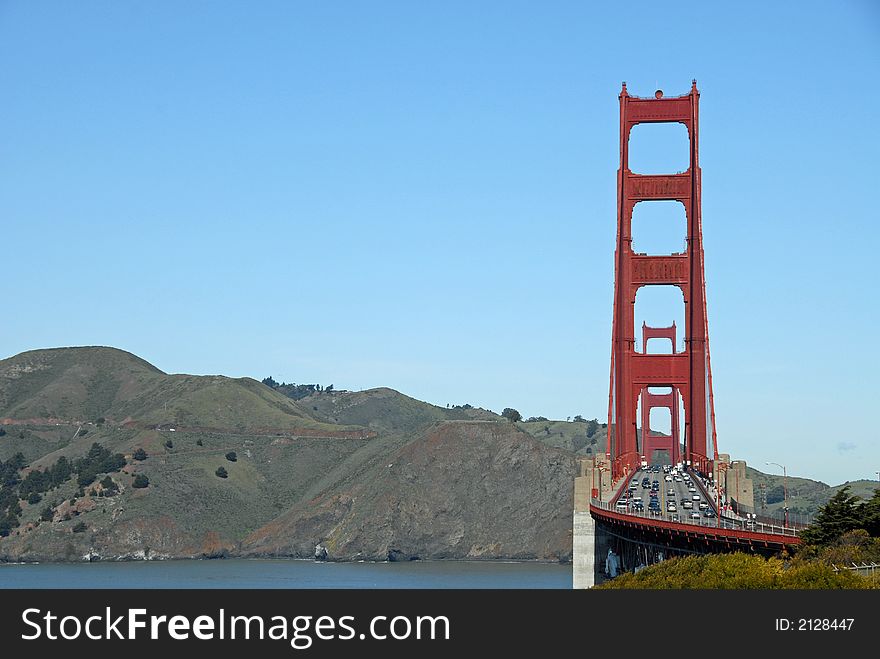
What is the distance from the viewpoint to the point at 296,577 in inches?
6777

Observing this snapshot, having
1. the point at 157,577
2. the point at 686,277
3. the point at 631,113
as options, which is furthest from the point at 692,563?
the point at 157,577

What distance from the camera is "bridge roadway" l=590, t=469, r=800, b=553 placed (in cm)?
5438

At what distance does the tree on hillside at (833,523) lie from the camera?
49188mm

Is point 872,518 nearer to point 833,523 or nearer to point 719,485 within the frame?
point 833,523

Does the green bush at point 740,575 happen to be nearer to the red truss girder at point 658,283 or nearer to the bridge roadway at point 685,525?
the bridge roadway at point 685,525

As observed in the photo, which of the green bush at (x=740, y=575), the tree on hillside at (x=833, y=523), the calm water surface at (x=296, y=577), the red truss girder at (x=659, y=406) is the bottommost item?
the green bush at (x=740, y=575)

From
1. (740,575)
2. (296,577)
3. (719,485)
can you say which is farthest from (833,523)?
(296,577)

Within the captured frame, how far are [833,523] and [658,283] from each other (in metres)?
48.1

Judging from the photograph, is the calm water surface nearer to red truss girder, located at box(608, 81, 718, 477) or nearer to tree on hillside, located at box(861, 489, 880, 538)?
red truss girder, located at box(608, 81, 718, 477)

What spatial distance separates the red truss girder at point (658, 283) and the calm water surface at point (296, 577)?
52111mm

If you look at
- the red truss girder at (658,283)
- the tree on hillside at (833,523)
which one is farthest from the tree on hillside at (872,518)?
the red truss girder at (658,283)

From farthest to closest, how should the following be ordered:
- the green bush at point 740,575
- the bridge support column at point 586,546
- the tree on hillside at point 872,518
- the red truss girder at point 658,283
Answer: the red truss girder at point 658,283, the bridge support column at point 586,546, the tree on hillside at point 872,518, the green bush at point 740,575
